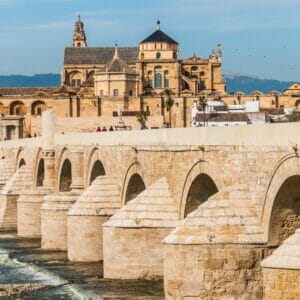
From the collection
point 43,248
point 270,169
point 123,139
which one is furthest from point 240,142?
point 43,248

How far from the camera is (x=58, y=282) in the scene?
29.4 metres

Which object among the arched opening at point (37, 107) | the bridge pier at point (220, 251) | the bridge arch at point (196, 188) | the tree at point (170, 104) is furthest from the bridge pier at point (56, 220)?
the arched opening at point (37, 107)

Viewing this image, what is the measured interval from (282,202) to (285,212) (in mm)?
328

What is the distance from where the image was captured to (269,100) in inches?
4710

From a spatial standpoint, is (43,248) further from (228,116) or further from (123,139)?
(228,116)

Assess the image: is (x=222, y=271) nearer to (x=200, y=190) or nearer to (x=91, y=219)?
(x=200, y=190)

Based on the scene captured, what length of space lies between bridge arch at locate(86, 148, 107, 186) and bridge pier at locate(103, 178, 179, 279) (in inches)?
375

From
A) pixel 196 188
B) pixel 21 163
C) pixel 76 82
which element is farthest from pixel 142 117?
pixel 196 188

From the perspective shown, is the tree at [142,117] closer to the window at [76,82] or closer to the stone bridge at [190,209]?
the window at [76,82]

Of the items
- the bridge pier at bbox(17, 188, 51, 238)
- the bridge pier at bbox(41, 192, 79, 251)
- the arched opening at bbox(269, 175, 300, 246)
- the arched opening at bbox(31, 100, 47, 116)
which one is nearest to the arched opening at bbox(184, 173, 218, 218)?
the arched opening at bbox(269, 175, 300, 246)

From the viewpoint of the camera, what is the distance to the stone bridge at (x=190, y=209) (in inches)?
795

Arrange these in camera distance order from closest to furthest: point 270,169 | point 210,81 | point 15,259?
point 270,169 → point 15,259 → point 210,81

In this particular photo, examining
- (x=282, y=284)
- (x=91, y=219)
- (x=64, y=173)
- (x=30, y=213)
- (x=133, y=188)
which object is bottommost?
(x=282, y=284)

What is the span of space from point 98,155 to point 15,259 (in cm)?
458
